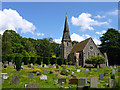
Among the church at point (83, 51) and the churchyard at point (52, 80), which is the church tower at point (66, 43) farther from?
the churchyard at point (52, 80)

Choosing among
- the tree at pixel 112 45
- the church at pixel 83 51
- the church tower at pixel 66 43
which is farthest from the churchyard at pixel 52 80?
the church tower at pixel 66 43

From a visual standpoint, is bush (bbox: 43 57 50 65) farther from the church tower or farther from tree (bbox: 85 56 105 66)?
the church tower

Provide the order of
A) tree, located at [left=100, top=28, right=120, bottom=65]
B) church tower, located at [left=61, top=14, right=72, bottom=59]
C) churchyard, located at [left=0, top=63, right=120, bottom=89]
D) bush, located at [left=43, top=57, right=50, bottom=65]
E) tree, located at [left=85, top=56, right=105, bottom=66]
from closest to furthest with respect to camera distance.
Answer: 1. churchyard, located at [left=0, top=63, right=120, bottom=89]
2. tree, located at [left=85, top=56, right=105, bottom=66]
3. bush, located at [left=43, top=57, right=50, bottom=65]
4. tree, located at [left=100, top=28, right=120, bottom=65]
5. church tower, located at [left=61, top=14, right=72, bottom=59]

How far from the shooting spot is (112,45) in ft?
153

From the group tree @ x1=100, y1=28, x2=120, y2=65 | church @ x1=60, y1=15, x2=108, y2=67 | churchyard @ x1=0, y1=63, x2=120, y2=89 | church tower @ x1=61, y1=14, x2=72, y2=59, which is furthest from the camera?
church tower @ x1=61, y1=14, x2=72, y2=59

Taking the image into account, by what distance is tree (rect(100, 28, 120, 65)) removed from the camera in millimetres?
45341

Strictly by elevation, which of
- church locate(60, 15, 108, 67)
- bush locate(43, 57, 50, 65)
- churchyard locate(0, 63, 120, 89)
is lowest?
churchyard locate(0, 63, 120, 89)

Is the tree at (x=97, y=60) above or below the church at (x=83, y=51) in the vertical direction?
below

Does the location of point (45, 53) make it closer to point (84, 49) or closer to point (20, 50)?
point (20, 50)

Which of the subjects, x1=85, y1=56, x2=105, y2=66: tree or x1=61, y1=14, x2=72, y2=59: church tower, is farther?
x1=61, y1=14, x2=72, y2=59: church tower

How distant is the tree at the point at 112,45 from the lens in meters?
45.3

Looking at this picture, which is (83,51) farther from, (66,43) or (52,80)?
(52,80)

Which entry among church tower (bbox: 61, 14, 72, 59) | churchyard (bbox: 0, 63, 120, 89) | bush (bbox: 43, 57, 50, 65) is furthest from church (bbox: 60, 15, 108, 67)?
churchyard (bbox: 0, 63, 120, 89)

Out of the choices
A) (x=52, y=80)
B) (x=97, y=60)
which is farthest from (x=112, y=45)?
(x=52, y=80)
